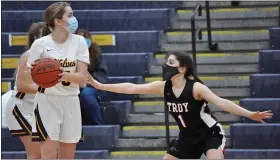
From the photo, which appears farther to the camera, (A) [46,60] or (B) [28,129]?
(B) [28,129]

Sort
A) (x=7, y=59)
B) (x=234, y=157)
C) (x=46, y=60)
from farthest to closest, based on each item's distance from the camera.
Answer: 1. (x=7, y=59)
2. (x=234, y=157)
3. (x=46, y=60)

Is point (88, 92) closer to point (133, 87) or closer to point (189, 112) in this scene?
point (133, 87)

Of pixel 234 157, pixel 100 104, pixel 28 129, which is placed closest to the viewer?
pixel 28 129

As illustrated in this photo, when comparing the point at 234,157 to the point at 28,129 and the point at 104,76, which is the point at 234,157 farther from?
the point at 28,129

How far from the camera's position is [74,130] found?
7457 millimetres

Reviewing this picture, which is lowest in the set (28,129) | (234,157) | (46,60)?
(234,157)

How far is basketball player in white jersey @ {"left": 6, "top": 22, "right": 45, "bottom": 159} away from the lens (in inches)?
314

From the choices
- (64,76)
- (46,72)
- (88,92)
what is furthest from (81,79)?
(88,92)

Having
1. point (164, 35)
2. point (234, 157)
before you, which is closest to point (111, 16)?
point (164, 35)

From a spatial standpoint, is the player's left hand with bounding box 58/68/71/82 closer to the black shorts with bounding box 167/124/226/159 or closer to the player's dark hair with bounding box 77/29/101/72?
the black shorts with bounding box 167/124/226/159

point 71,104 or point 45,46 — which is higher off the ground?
point 45,46

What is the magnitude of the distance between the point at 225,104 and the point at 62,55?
136 cm

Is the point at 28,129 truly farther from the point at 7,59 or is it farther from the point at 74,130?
the point at 7,59

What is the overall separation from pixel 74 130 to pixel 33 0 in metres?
5.24
